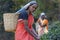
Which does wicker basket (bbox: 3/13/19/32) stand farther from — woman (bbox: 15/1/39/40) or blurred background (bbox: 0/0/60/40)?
blurred background (bbox: 0/0/60/40)

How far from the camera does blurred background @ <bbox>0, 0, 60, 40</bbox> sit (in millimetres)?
7016

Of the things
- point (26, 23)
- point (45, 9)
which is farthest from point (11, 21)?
point (45, 9)

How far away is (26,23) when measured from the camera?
6.28 meters

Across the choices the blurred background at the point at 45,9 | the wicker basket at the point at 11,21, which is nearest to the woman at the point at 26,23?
the wicker basket at the point at 11,21

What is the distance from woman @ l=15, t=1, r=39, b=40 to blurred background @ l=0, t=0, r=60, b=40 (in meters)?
0.70

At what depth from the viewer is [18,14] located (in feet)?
20.9

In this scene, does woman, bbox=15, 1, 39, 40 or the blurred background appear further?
the blurred background

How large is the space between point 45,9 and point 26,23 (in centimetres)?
1236

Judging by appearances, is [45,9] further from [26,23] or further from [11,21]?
[26,23]

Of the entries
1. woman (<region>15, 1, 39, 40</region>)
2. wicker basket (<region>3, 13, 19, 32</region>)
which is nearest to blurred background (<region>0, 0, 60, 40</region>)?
woman (<region>15, 1, 39, 40</region>)

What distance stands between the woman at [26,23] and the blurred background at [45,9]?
70 cm

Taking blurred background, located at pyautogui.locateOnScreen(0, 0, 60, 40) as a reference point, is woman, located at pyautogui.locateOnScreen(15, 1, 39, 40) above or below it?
above

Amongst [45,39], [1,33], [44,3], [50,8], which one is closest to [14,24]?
[45,39]

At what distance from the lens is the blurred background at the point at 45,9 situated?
7.02m
